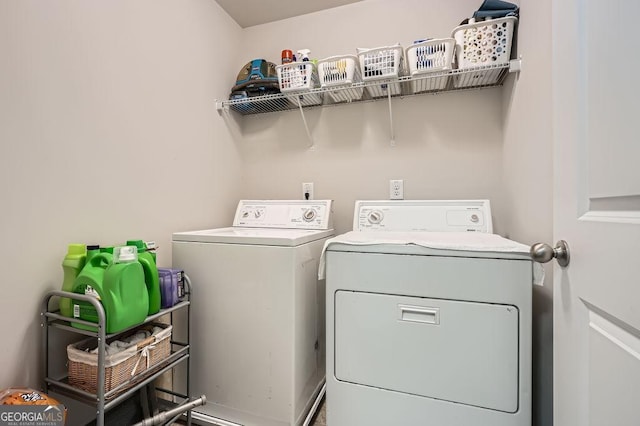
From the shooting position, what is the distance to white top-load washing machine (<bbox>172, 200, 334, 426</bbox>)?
1.32m

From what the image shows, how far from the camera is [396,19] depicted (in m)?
1.89

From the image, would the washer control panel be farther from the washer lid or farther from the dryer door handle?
the dryer door handle

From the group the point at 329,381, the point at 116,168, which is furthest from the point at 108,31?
the point at 329,381

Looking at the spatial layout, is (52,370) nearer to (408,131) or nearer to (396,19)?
(408,131)

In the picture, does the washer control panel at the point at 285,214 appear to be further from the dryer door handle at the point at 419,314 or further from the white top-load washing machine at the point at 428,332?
the dryer door handle at the point at 419,314

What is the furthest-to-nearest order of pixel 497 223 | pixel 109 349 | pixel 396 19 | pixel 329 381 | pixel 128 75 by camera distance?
pixel 396 19, pixel 497 223, pixel 128 75, pixel 329 381, pixel 109 349

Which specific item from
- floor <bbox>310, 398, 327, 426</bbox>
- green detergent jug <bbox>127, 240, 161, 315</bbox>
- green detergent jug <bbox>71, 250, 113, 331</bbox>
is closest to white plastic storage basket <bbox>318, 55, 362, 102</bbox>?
green detergent jug <bbox>127, 240, 161, 315</bbox>

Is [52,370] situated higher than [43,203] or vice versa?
[43,203]

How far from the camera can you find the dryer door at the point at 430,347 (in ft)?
3.43

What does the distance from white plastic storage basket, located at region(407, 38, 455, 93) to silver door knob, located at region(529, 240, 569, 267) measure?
3.87 ft

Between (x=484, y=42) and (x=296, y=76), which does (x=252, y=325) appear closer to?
(x=296, y=76)

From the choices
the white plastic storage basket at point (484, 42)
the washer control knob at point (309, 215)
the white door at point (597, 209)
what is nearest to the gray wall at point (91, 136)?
the washer control knob at point (309, 215)

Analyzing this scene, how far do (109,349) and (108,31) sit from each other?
Answer: 53.7 inches

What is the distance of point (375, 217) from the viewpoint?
5.86ft
